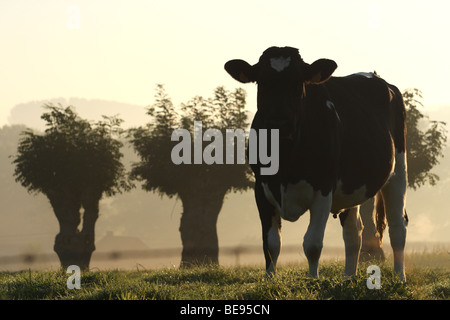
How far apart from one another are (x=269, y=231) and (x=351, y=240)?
264 cm

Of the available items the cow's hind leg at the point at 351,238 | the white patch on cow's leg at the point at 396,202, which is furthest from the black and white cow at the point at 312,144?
the cow's hind leg at the point at 351,238

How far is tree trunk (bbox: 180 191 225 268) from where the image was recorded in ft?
84.6

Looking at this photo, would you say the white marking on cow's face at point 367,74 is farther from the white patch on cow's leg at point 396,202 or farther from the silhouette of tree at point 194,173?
the silhouette of tree at point 194,173

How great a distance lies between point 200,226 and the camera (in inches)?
1021

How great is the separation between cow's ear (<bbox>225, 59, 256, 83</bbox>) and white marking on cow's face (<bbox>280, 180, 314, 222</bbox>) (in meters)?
1.43

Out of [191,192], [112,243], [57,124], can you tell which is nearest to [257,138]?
[191,192]

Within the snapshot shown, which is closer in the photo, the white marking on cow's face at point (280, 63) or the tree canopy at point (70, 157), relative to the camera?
the white marking on cow's face at point (280, 63)

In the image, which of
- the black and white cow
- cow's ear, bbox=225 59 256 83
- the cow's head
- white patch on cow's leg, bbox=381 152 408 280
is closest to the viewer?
the cow's head

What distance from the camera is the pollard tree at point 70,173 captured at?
84.6 ft

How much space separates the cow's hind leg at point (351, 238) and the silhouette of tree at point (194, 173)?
1530cm

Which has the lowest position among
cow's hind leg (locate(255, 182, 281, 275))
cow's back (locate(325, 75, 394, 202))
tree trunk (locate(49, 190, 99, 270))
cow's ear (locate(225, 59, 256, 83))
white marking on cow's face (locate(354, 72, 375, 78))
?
tree trunk (locate(49, 190, 99, 270))

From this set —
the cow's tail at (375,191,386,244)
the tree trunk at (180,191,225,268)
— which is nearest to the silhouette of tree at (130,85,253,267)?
the tree trunk at (180,191,225,268)

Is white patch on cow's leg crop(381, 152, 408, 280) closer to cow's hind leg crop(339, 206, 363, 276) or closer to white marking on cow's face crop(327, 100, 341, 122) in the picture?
cow's hind leg crop(339, 206, 363, 276)

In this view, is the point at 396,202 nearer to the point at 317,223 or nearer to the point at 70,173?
the point at 317,223
